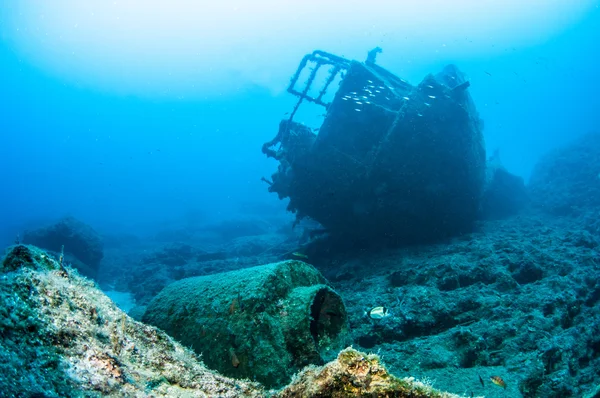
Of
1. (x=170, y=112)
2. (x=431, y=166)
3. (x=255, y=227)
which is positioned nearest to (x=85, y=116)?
(x=170, y=112)

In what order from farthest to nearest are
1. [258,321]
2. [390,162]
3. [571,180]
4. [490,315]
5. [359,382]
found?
[571,180]
[390,162]
[490,315]
[258,321]
[359,382]

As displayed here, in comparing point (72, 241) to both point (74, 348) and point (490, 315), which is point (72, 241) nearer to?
point (74, 348)

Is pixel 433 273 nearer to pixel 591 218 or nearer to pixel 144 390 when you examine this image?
pixel 144 390

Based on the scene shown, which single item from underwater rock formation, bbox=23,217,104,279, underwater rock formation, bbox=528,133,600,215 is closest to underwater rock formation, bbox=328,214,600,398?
underwater rock formation, bbox=528,133,600,215

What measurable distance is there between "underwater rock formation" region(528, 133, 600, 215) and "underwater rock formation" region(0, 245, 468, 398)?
17361 millimetres

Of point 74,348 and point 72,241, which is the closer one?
point 74,348

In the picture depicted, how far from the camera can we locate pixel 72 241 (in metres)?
15.8

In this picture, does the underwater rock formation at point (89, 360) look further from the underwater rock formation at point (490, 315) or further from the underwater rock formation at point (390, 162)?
the underwater rock formation at point (390, 162)

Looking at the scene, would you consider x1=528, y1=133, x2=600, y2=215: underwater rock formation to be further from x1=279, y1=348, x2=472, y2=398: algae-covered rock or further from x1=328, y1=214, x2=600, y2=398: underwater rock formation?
x1=279, y1=348, x2=472, y2=398: algae-covered rock

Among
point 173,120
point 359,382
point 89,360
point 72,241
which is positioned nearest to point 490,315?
point 359,382

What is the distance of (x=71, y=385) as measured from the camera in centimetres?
144

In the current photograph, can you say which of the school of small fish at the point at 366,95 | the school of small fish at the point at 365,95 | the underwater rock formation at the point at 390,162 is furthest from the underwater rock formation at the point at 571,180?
the school of small fish at the point at 365,95

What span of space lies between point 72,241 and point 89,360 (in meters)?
17.4

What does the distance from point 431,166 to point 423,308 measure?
480cm
